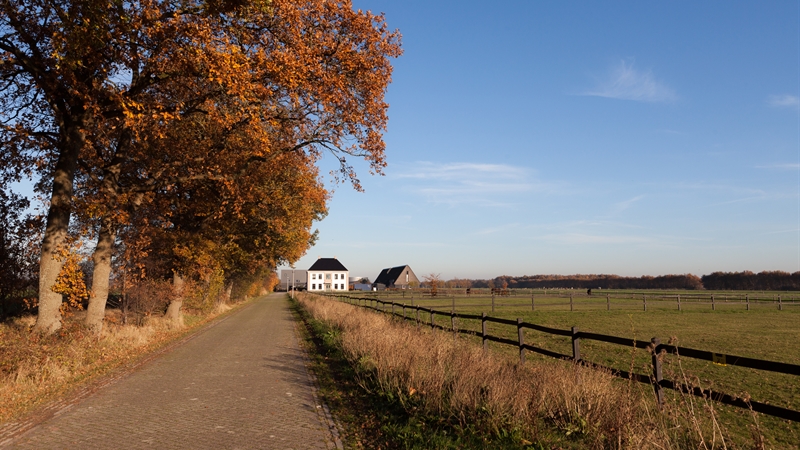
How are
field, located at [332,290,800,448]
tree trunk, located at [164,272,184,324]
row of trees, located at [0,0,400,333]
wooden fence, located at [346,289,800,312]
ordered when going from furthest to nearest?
wooden fence, located at [346,289,800,312] → tree trunk, located at [164,272,184,324] → row of trees, located at [0,0,400,333] → field, located at [332,290,800,448]

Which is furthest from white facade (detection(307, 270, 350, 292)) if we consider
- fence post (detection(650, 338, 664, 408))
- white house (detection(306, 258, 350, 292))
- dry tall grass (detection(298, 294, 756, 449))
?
fence post (detection(650, 338, 664, 408))

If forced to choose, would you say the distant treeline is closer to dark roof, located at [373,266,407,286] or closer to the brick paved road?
dark roof, located at [373,266,407,286]

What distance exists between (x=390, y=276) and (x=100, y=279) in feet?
393

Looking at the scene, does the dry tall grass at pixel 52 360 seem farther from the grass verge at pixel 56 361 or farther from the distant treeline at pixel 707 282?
the distant treeline at pixel 707 282

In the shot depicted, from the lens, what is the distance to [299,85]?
14.5 metres

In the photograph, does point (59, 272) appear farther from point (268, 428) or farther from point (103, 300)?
point (268, 428)

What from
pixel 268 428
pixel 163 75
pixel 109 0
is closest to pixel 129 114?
pixel 109 0

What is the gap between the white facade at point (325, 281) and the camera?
143750 millimetres

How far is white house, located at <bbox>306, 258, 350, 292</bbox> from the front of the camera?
144 m

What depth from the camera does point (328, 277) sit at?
14438 centimetres

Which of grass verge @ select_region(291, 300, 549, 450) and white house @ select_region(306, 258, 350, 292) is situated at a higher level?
white house @ select_region(306, 258, 350, 292)

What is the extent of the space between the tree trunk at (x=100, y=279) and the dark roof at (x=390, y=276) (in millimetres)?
111331

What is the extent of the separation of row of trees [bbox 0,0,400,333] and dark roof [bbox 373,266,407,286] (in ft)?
357

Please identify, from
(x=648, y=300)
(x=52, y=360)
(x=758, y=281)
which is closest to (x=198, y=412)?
(x=52, y=360)
